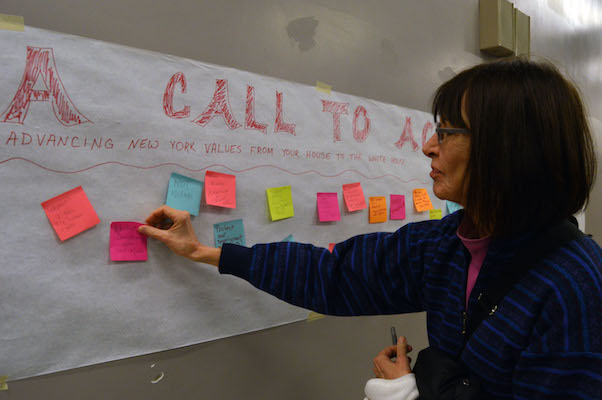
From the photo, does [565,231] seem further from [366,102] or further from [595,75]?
[595,75]

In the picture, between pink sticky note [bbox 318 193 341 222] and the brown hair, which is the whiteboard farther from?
the brown hair

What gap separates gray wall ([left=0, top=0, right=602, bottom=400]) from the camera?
751 mm

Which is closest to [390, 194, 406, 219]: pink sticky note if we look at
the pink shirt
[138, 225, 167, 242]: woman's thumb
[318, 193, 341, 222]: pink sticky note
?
[318, 193, 341, 222]: pink sticky note

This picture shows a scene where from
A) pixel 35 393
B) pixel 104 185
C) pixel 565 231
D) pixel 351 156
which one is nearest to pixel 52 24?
pixel 104 185

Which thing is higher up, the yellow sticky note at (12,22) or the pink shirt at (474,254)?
the yellow sticky note at (12,22)

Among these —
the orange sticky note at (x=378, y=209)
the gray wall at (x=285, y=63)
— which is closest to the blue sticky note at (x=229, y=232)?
the gray wall at (x=285, y=63)

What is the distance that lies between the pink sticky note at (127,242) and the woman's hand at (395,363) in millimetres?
523

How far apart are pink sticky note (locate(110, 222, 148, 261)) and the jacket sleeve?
17cm

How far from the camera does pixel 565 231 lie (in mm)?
675

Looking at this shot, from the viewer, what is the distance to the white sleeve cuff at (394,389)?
70 cm

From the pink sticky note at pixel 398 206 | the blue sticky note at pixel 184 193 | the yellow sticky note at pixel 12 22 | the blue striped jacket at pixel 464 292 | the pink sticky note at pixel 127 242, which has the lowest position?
the blue striped jacket at pixel 464 292

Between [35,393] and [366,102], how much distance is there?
105 cm

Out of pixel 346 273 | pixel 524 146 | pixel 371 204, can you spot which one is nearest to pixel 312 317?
pixel 346 273

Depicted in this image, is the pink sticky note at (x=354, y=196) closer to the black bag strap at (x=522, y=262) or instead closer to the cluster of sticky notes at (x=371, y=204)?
the cluster of sticky notes at (x=371, y=204)
